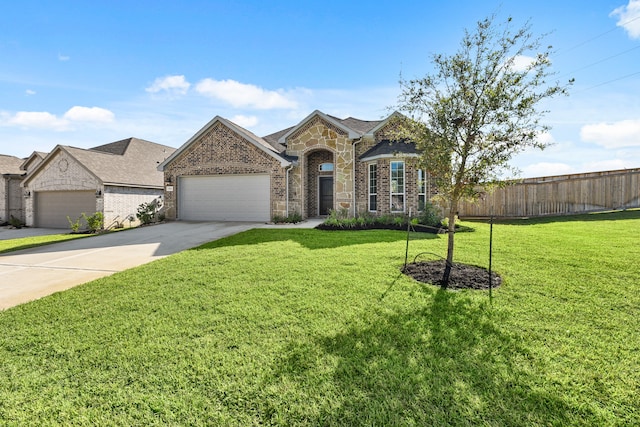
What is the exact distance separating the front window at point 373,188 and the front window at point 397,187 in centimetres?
81

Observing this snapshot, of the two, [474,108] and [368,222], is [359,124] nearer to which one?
[368,222]

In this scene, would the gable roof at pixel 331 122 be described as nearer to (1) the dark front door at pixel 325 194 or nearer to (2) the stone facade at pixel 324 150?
(2) the stone facade at pixel 324 150

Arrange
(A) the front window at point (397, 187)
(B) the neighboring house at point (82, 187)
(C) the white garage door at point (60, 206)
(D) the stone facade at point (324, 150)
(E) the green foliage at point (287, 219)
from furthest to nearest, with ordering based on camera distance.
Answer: (C) the white garage door at point (60, 206), (B) the neighboring house at point (82, 187), (D) the stone facade at point (324, 150), (E) the green foliage at point (287, 219), (A) the front window at point (397, 187)

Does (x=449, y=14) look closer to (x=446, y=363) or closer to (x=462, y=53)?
(x=462, y=53)

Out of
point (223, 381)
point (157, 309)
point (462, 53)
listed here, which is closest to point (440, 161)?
point (462, 53)

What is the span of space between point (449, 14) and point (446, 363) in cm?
903

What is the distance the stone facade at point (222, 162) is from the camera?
13531 millimetres

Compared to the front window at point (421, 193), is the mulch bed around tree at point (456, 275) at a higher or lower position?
lower

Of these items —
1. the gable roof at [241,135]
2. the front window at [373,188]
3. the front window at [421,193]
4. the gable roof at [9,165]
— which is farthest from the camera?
the gable roof at [9,165]

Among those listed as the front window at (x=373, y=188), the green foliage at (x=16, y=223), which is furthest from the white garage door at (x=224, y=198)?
the green foliage at (x=16, y=223)

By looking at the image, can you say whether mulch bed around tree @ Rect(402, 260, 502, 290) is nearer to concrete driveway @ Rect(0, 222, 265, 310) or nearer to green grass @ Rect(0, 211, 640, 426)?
green grass @ Rect(0, 211, 640, 426)

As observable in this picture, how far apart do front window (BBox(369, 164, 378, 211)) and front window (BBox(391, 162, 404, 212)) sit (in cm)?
81

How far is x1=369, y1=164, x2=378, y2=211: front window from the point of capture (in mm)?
13156

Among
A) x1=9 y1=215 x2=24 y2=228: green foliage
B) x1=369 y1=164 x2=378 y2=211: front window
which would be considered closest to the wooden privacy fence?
x1=369 y1=164 x2=378 y2=211: front window
